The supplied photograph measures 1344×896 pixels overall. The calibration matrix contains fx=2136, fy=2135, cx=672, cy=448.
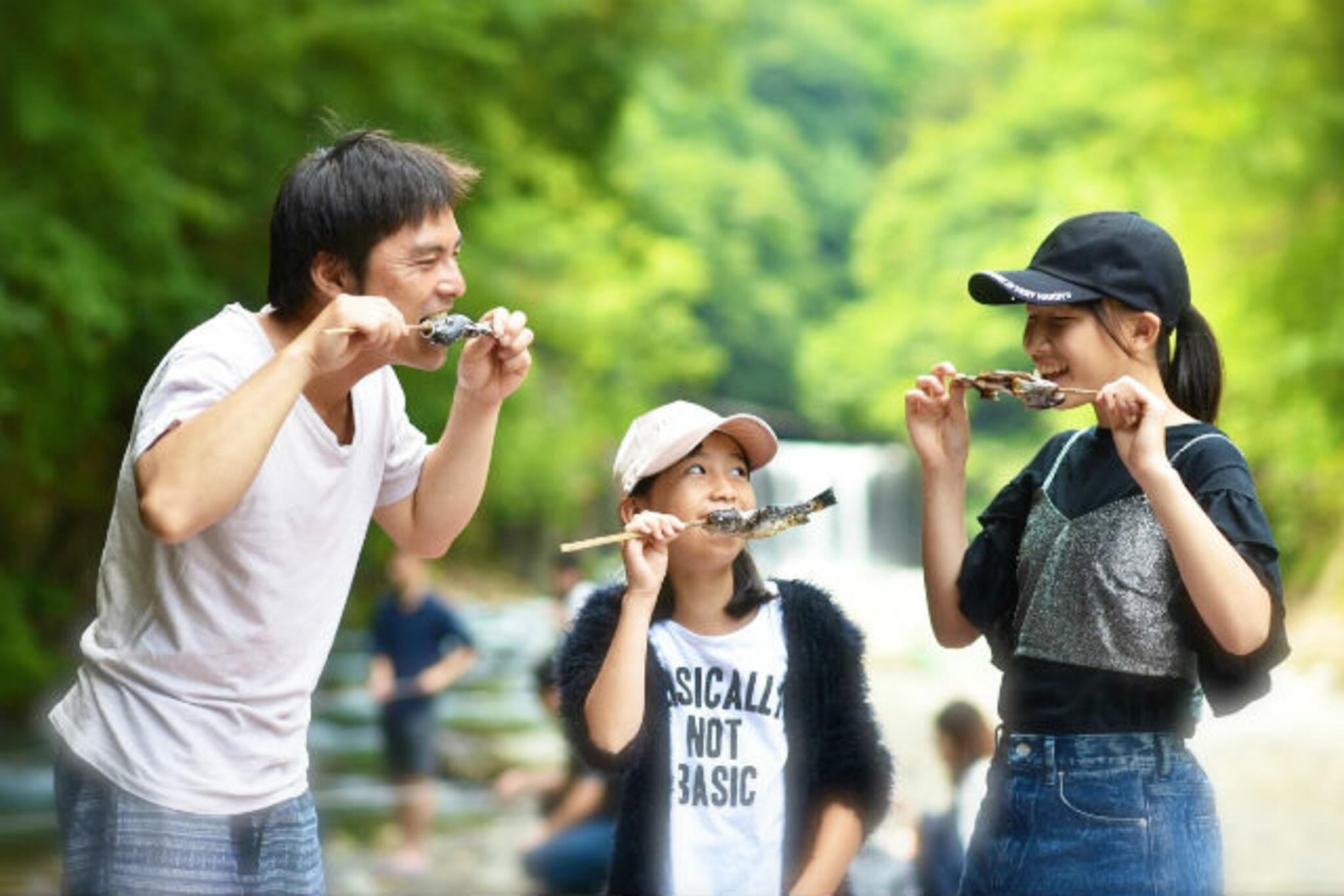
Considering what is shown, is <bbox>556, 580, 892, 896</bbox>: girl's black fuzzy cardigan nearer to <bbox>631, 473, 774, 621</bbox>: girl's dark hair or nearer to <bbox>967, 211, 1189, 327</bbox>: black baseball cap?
<bbox>631, 473, 774, 621</bbox>: girl's dark hair

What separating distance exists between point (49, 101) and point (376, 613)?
9.01 feet

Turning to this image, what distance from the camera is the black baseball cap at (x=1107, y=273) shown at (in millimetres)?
2586

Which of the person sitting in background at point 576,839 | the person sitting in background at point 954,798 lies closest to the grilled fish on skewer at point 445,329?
the person sitting in background at point 954,798

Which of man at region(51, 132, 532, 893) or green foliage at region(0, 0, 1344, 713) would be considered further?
green foliage at region(0, 0, 1344, 713)

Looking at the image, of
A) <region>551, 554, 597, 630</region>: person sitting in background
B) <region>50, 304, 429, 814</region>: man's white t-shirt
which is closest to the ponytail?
<region>50, 304, 429, 814</region>: man's white t-shirt

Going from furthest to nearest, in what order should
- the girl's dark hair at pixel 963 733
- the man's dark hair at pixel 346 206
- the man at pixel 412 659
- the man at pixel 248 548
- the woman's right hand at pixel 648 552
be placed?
1. the man at pixel 412 659
2. the girl's dark hair at pixel 963 733
3. the woman's right hand at pixel 648 552
4. the man's dark hair at pixel 346 206
5. the man at pixel 248 548

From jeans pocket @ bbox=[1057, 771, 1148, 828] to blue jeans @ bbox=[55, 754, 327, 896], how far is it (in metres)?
0.92

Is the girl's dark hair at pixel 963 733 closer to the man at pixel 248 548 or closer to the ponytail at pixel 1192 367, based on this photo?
the ponytail at pixel 1192 367

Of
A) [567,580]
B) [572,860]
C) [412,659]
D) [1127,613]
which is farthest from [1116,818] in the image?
[412,659]

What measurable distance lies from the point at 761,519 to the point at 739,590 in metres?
0.18

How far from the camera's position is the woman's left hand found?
239cm

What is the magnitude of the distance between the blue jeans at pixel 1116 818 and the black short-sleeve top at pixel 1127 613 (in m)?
0.03

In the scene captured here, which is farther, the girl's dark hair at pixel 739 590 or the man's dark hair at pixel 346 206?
the girl's dark hair at pixel 739 590

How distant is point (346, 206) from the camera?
258 cm
